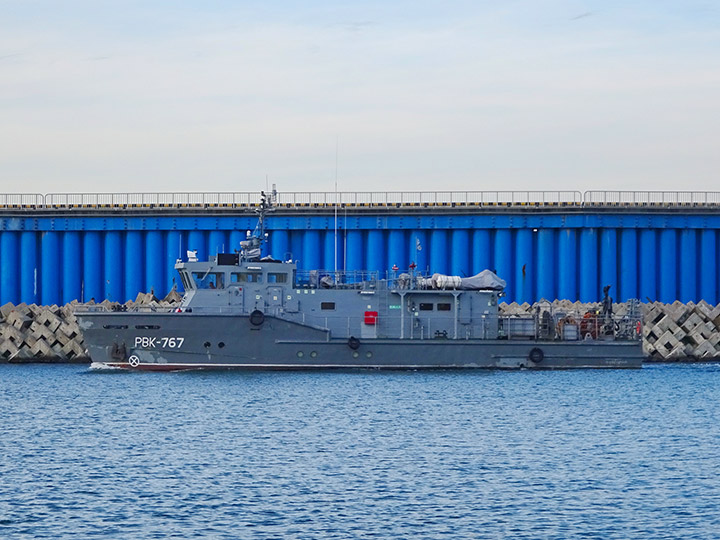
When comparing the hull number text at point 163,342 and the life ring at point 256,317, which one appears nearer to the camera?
the life ring at point 256,317

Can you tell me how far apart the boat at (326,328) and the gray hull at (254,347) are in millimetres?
36

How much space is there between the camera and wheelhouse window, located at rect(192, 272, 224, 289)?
50.8 m

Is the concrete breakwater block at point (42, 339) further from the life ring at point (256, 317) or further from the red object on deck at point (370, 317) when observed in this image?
the red object on deck at point (370, 317)

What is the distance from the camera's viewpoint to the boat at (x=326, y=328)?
50.4 metres

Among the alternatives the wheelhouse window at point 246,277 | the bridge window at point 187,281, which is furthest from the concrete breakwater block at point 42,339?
the wheelhouse window at point 246,277

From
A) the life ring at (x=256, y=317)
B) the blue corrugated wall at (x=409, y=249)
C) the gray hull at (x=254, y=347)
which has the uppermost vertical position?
the blue corrugated wall at (x=409, y=249)

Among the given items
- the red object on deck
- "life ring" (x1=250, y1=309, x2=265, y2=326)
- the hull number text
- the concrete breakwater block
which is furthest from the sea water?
the concrete breakwater block

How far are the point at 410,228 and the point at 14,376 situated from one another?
20.4m

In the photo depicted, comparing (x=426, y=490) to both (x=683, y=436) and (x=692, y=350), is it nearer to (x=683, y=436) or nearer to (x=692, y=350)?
(x=683, y=436)

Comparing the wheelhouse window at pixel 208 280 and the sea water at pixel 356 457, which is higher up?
the wheelhouse window at pixel 208 280

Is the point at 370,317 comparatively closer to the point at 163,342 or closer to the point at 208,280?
the point at 208,280

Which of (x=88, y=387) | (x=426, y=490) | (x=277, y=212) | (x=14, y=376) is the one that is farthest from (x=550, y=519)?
(x=277, y=212)

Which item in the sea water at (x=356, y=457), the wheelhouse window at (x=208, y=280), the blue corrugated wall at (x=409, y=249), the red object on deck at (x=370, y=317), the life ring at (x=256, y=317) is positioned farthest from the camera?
the blue corrugated wall at (x=409, y=249)

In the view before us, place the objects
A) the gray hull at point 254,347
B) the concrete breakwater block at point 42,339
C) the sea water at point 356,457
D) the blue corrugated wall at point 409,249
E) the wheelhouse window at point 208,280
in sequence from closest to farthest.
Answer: the sea water at point 356,457
the gray hull at point 254,347
the wheelhouse window at point 208,280
the concrete breakwater block at point 42,339
the blue corrugated wall at point 409,249
